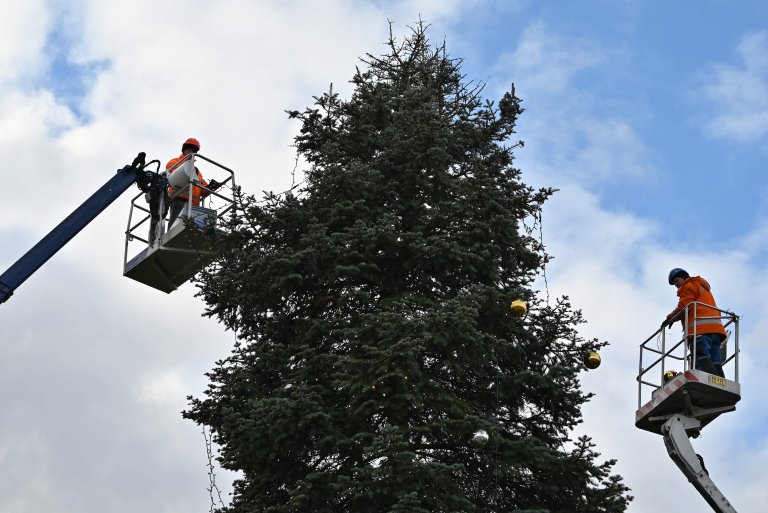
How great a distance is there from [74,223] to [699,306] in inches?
417

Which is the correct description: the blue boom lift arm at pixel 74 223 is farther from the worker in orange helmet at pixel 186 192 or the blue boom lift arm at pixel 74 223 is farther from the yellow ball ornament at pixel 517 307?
the yellow ball ornament at pixel 517 307

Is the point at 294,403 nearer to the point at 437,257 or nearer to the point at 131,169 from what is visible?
the point at 437,257

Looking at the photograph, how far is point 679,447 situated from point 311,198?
6337 mm

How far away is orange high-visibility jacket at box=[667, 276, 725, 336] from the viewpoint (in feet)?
41.7

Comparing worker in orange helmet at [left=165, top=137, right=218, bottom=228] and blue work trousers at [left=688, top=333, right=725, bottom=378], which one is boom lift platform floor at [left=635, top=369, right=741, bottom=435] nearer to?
blue work trousers at [left=688, top=333, right=725, bottom=378]

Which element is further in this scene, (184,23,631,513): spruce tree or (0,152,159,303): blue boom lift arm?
(0,152,159,303): blue boom lift arm

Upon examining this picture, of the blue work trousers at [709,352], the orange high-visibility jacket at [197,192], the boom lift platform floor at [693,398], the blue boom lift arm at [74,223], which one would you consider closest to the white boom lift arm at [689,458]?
the boom lift platform floor at [693,398]

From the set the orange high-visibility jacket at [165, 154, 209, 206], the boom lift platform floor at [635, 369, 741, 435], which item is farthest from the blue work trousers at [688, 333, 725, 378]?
the orange high-visibility jacket at [165, 154, 209, 206]

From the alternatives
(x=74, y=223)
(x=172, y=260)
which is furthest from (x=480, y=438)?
(x=74, y=223)

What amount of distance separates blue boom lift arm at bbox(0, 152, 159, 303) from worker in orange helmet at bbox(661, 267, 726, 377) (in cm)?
964

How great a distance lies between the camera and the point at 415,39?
2070 cm

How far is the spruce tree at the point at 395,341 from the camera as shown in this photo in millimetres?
12977

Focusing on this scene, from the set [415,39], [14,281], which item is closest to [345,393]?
[14,281]

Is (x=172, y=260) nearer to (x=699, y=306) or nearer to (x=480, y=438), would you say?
(x=480, y=438)
